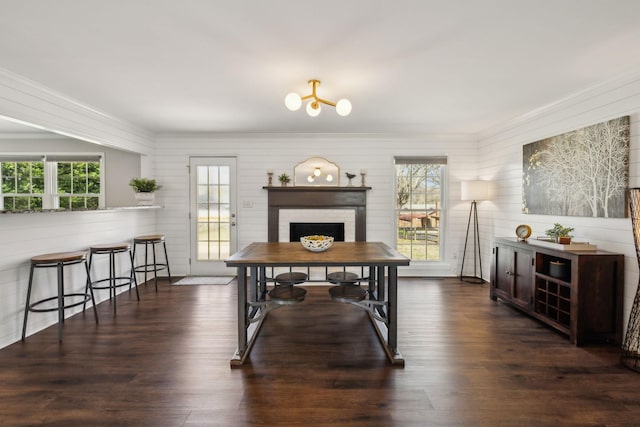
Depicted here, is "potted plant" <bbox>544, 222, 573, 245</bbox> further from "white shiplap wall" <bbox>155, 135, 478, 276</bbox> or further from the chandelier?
the chandelier

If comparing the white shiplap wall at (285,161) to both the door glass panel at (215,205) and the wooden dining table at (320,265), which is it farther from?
the wooden dining table at (320,265)

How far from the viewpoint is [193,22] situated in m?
2.03

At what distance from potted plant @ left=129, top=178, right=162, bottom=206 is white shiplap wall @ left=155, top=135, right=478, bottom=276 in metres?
0.50

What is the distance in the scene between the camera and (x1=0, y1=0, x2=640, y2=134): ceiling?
6.23 feet

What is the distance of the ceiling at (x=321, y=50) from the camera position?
1897mm

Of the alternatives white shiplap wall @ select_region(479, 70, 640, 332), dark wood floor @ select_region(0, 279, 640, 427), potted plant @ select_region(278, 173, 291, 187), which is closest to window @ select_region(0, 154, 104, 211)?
dark wood floor @ select_region(0, 279, 640, 427)

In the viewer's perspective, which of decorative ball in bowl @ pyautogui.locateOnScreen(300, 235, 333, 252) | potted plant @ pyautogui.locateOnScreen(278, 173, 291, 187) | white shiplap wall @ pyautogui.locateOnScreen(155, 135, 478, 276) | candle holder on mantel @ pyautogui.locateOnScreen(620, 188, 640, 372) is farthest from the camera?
white shiplap wall @ pyautogui.locateOnScreen(155, 135, 478, 276)

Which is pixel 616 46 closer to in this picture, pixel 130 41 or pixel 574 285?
pixel 574 285

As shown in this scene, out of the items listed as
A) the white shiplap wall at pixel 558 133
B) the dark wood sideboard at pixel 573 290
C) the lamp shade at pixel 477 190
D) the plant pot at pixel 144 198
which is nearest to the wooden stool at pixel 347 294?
the dark wood sideboard at pixel 573 290

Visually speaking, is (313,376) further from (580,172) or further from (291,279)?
(580,172)

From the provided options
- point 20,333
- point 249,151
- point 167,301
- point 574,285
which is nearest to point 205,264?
point 167,301

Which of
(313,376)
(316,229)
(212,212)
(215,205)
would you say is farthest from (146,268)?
(313,376)

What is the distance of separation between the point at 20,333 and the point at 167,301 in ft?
4.53

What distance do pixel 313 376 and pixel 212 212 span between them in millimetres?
3731
